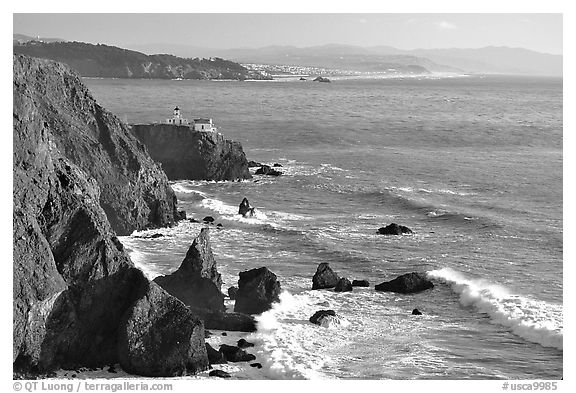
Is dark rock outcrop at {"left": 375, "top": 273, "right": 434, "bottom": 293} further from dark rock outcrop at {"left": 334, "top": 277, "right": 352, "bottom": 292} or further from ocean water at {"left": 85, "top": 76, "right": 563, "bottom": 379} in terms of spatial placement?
dark rock outcrop at {"left": 334, "top": 277, "right": 352, "bottom": 292}

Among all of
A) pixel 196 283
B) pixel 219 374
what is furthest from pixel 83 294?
pixel 196 283

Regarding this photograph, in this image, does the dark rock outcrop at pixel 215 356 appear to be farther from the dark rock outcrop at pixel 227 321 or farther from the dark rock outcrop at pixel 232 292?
the dark rock outcrop at pixel 232 292

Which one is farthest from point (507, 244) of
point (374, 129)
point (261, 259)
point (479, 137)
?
point (374, 129)

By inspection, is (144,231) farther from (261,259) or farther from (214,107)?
(214,107)

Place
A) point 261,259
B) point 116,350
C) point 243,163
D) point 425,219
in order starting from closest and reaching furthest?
point 116,350 < point 261,259 < point 425,219 < point 243,163

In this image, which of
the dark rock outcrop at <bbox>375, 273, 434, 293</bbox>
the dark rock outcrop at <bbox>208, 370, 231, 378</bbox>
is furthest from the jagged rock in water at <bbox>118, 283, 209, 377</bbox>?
the dark rock outcrop at <bbox>375, 273, 434, 293</bbox>
